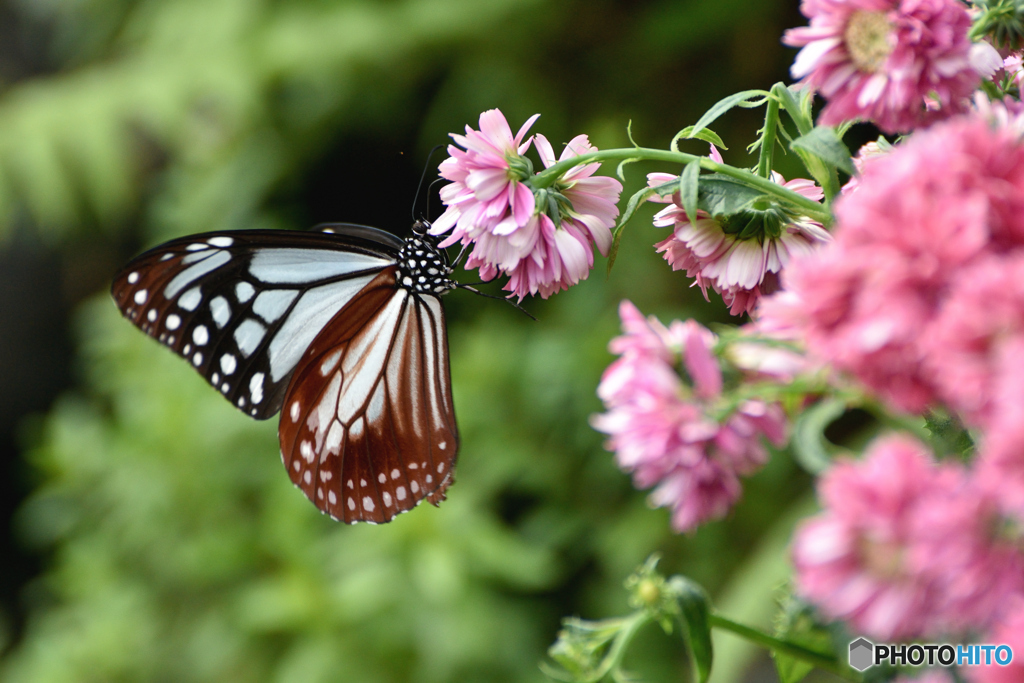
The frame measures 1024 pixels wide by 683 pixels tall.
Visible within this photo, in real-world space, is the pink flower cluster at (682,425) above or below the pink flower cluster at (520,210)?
below

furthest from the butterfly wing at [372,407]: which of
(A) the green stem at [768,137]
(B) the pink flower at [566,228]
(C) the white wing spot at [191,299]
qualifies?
(A) the green stem at [768,137]

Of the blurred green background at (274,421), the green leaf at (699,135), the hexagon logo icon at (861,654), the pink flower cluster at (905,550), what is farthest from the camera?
the blurred green background at (274,421)

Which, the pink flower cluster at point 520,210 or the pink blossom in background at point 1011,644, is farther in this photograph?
the pink flower cluster at point 520,210

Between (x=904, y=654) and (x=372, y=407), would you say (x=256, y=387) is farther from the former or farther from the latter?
(x=904, y=654)

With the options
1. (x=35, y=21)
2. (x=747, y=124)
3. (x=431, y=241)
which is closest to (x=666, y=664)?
(x=431, y=241)

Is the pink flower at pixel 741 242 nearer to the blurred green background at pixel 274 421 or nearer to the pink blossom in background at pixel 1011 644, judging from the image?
the pink blossom in background at pixel 1011 644

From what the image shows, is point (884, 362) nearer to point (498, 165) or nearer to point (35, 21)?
point (498, 165)
